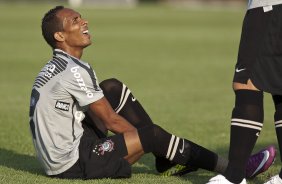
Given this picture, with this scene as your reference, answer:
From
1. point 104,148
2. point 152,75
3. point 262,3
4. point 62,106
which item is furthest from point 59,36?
point 152,75

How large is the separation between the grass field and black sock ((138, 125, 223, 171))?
193 millimetres

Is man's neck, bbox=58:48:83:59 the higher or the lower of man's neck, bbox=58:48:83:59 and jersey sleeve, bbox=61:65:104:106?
the higher

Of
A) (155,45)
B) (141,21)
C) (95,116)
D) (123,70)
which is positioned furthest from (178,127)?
(141,21)

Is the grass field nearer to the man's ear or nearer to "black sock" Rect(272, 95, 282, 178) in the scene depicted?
"black sock" Rect(272, 95, 282, 178)

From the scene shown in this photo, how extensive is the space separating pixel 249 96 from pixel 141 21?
118ft

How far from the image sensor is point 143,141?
663 cm

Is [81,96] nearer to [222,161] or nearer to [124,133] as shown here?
[124,133]

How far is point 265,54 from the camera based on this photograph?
241 inches

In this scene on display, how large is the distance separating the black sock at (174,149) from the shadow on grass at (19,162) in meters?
1.13

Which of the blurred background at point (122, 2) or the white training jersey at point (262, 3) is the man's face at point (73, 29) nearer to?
the white training jersey at point (262, 3)

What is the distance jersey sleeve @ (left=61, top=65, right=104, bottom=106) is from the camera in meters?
6.59

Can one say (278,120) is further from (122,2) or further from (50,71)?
(122,2)

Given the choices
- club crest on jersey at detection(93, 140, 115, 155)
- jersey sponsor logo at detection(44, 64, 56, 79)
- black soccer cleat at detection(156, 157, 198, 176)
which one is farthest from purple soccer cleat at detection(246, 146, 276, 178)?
jersey sponsor logo at detection(44, 64, 56, 79)

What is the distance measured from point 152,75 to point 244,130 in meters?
12.7
